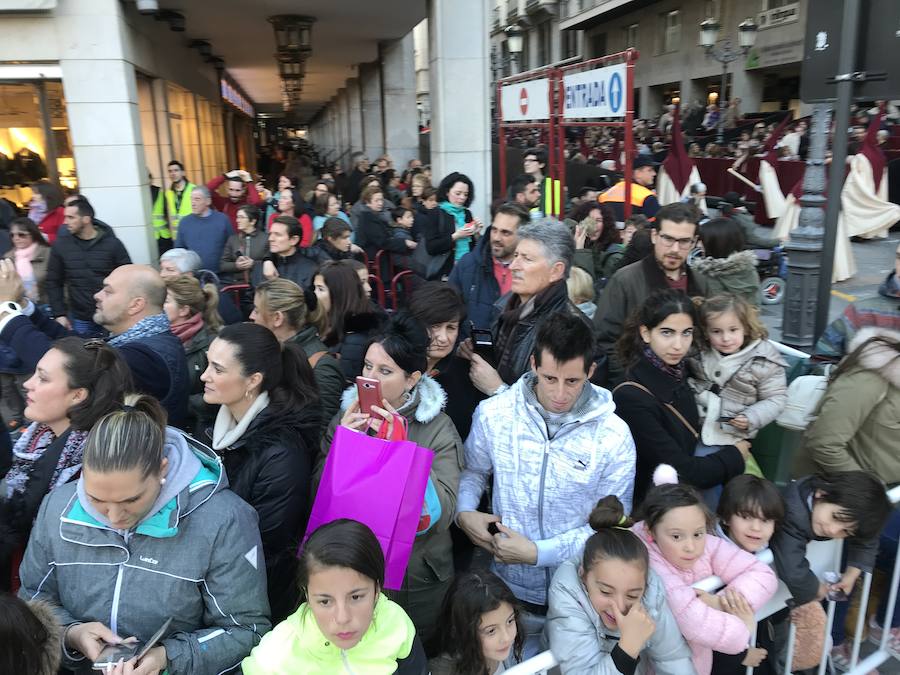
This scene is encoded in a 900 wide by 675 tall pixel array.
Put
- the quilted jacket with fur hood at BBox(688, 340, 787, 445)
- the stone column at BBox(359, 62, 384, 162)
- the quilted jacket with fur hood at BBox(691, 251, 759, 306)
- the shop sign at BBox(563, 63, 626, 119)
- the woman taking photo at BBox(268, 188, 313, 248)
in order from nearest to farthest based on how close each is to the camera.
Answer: the quilted jacket with fur hood at BBox(688, 340, 787, 445)
the quilted jacket with fur hood at BBox(691, 251, 759, 306)
the shop sign at BBox(563, 63, 626, 119)
the woman taking photo at BBox(268, 188, 313, 248)
the stone column at BBox(359, 62, 384, 162)

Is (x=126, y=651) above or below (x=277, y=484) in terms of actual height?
below

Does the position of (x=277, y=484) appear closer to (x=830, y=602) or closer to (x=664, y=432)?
(x=664, y=432)

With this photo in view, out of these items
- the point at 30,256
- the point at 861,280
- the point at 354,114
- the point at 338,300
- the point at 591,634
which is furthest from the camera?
the point at 354,114

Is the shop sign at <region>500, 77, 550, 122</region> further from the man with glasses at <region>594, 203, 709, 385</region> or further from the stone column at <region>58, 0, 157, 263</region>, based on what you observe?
the stone column at <region>58, 0, 157, 263</region>

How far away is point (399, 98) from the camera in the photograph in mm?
16406

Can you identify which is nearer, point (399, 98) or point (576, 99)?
point (576, 99)

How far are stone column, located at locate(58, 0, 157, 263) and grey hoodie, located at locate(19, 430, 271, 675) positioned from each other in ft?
24.8

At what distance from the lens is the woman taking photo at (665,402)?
2953 mm

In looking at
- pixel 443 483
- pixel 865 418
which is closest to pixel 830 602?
pixel 865 418

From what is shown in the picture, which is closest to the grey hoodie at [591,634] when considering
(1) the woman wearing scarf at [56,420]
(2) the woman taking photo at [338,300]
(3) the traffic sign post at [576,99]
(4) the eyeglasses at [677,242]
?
(1) the woman wearing scarf at [56,420]

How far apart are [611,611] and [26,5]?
9.13 metres

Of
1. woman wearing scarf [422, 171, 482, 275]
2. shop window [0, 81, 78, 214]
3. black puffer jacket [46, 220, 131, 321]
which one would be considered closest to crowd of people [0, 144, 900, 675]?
black puffer jacket [46, 220, 131, 321]

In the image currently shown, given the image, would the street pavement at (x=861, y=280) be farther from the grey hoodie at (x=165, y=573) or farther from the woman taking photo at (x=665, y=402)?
the grey hoodie at (x=165, y=573)

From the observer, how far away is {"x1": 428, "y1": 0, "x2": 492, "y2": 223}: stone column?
10.3m
